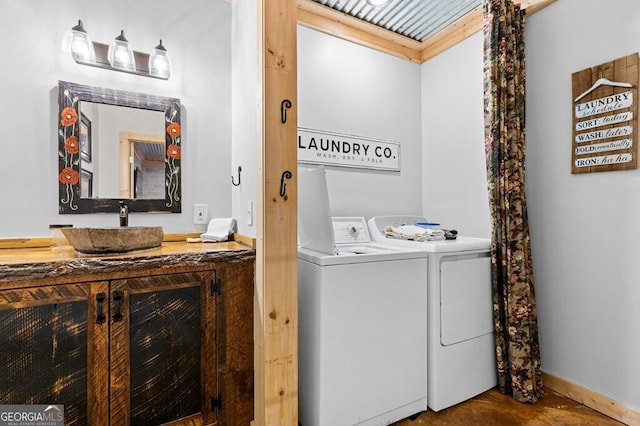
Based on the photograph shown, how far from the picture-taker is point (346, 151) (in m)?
2.72

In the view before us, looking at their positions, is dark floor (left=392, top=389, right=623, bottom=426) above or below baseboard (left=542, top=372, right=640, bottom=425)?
below

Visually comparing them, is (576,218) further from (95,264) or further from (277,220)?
(95,264)

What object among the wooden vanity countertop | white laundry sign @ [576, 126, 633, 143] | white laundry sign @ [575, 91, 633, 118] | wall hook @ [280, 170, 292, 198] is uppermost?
white laundry sign @ [575, 91, 633, 118]

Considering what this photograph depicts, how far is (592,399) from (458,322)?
93cm

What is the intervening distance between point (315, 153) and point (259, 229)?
1.19 m

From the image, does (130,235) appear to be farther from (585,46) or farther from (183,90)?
(585,46)

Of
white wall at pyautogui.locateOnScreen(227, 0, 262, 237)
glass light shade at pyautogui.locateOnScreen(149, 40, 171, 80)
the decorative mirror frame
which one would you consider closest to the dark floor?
white wall at pyautogui.locateOnScreen(227, 0, 262, 237)

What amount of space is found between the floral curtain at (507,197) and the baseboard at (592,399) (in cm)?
17

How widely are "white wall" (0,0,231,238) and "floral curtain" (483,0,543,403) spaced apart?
1854mm

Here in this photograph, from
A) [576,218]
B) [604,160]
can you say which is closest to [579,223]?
[576,218]

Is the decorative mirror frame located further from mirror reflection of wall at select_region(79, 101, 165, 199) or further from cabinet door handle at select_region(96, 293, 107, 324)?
cabinet door handle at select_region(96, 293, 107, 324)

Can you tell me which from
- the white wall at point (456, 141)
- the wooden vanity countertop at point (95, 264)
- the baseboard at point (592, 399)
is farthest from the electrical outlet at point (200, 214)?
the baseboard at point (592, 399)

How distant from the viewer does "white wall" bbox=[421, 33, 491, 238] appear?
8.55ft

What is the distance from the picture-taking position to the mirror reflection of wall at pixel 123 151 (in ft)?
6.11
